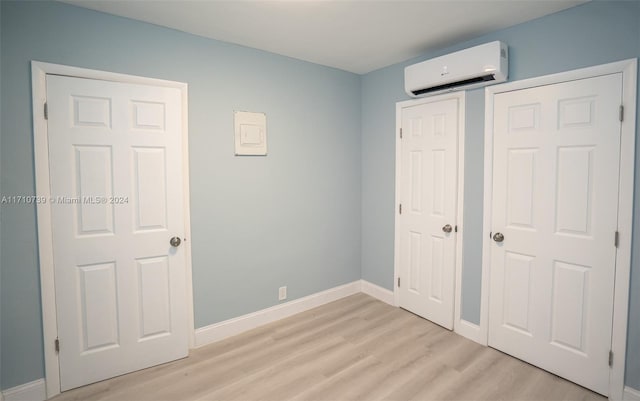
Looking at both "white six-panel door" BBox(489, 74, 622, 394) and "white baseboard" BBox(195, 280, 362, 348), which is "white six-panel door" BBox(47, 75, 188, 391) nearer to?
"white baseboard" BBox(195, 280, 362, 348)

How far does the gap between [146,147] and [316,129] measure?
1.65m

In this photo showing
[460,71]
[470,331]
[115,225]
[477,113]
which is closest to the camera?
[115,225]

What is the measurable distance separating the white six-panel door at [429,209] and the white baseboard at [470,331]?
0.24 feet

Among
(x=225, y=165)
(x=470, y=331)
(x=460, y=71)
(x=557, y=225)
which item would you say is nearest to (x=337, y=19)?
(x=460, y=71)

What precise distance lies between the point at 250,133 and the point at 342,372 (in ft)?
6.81

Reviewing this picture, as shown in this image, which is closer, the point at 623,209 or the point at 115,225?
the point at 623,209

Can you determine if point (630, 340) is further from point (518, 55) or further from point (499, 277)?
point (518, 55)

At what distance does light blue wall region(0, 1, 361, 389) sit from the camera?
79.0 inches

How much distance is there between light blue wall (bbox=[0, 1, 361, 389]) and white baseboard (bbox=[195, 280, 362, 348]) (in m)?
0.07

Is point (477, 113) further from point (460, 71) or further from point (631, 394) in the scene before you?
point (631, 394)

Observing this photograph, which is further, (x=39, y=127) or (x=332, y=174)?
(x=332, y=174)

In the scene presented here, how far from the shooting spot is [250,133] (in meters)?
2.92

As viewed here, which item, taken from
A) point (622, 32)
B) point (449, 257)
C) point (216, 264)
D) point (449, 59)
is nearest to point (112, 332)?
point (216, 264)

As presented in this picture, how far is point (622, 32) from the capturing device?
6.49ft
